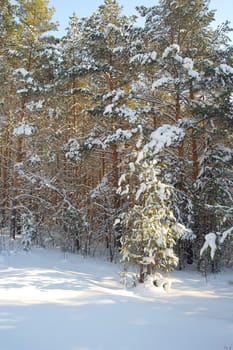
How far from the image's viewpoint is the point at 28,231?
10102 millimetres

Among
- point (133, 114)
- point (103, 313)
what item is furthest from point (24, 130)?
point (103, 313)

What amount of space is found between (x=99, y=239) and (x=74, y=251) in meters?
1.31

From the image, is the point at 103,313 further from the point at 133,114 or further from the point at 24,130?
the point at 24,130

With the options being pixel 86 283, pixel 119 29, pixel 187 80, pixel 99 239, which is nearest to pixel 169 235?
pixel 86 283

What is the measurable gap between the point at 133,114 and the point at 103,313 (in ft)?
21.4

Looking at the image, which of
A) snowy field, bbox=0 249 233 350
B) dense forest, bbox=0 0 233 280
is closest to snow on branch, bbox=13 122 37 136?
dense forest, bbox=0 0 233 280

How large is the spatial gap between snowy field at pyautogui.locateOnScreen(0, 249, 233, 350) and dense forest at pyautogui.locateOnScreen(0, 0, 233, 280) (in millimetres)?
1135

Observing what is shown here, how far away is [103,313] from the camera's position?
4.55 meters

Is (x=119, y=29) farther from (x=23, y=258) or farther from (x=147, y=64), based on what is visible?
(x=23, y=258)

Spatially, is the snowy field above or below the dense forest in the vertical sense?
below

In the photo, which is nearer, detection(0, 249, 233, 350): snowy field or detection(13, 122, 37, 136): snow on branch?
detection(0, 249, 233, 350): snowy field

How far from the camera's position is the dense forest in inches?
352

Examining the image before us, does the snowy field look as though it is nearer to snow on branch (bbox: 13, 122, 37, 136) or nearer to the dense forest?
the dense forest

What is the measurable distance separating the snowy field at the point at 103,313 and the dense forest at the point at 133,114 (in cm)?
113
